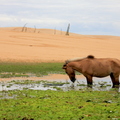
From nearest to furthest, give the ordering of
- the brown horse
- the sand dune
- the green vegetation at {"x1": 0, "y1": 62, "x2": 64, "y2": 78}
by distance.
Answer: the brown horse
the green vegetation at {"x1": 0, "y1": 62, "x2": 64, "y2": 78}
the sand dune

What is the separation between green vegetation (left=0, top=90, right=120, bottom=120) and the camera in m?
8.03

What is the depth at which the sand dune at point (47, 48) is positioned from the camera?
94.9 ft

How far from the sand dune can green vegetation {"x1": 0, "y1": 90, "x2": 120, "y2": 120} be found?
15.7 m

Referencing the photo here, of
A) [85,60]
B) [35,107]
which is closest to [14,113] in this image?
[35,107]

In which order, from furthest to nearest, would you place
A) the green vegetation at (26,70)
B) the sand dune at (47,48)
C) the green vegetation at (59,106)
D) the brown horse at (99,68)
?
the sand dune at (47,48), the green vegetation at (26,70), the brown horse at (99,68), the green vegetation at (59,106)

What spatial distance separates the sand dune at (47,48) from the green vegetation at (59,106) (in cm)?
1571

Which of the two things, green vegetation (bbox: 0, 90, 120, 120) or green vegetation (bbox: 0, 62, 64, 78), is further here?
green vegetation (bbox: 0, 62, 64, 78)

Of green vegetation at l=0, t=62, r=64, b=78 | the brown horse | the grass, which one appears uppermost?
the brown horse

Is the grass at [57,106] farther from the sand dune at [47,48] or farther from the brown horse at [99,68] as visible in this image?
the sand dune at [47,48]

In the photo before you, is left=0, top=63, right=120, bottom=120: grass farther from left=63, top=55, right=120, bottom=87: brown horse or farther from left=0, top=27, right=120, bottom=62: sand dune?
left=0, top=27, right=120, bottom=62: sand dune

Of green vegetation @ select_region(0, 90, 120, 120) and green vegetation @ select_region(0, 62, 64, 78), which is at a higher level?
green vegetation @ select_region(0, 90, 120, 120)

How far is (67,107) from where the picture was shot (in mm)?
9070

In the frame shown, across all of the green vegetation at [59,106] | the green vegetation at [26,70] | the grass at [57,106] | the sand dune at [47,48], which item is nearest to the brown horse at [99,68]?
the grass at [57,106]

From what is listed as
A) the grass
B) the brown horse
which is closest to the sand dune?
the brown horse
